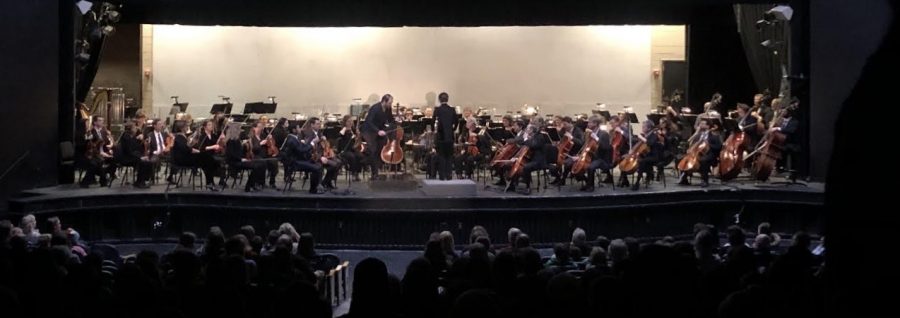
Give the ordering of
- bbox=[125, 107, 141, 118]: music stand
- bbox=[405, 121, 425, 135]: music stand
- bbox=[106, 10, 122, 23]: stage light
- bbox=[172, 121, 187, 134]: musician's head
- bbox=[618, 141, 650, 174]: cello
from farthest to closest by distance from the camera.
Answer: bbox=[125, 107, 141, 118]: music stand → bbox=[106, 10, 122, 23]: stage light → bbox=[405, 121, 425, 135]: music stand → bbox=[172, 121, 187, 134]: musician's head → bbox=[618, 141, 650, 174]: cello

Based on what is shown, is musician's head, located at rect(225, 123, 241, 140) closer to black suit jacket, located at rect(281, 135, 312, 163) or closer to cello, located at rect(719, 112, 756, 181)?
black suit jacket, located at rect(281, 135, 312, 163)

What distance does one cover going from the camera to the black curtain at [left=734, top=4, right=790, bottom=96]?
17.9 meters

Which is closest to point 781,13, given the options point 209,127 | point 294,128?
point 294,128

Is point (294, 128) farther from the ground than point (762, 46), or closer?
closer

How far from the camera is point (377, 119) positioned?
51.4ft

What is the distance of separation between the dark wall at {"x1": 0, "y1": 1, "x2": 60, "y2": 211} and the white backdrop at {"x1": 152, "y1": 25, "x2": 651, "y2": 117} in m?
6.79

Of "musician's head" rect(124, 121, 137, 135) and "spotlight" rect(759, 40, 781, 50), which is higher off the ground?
"spotlight" rect(759, 40, 781, 50)

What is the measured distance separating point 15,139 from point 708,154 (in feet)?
34.2

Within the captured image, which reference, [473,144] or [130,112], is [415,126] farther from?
[130,112]

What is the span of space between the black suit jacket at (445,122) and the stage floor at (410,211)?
966mm

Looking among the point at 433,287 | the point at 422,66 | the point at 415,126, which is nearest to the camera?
the point at 433,287

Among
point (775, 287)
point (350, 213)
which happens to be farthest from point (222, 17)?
point (775, 287)

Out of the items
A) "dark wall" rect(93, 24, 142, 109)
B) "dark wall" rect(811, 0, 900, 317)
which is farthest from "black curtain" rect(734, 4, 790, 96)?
"dark wall" rect(811, 0, 900, 317)

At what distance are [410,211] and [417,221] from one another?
22 cm
